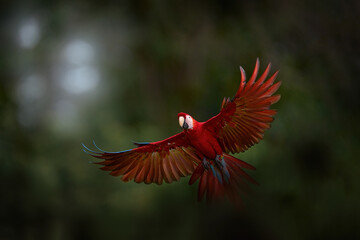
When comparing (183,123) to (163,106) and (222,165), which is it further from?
(163,106)

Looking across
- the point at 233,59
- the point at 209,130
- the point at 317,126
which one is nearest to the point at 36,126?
the point at 233,59

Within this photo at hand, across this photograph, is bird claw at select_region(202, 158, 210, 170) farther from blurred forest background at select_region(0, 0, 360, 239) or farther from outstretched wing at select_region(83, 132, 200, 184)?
blurred forest background at select_region(0, 0, 360, 239)

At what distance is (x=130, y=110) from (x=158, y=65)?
0.86 ft

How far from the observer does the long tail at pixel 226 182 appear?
421 millimetres

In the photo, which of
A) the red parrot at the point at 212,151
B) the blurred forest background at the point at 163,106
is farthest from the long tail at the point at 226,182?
the blurred forest background at the point at 163,106

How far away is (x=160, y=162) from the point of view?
480 millimetres

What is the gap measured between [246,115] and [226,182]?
0.09 m

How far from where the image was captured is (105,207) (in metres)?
1.50

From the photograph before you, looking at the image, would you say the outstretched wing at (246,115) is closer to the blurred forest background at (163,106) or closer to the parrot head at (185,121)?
the parrot head at (185,121)

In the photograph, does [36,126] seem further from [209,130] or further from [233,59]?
[209,130]

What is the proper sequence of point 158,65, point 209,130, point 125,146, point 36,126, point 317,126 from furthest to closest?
point 36,126 < point 158,65 < point 125,146 < point 317,126 < point 209,130

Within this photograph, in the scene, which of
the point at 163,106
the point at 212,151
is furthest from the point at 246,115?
the point at 163,106

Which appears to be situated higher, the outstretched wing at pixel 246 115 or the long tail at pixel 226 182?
the outstretched wing at pixel 246 115

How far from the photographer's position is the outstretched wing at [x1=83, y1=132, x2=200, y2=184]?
1.51ft
